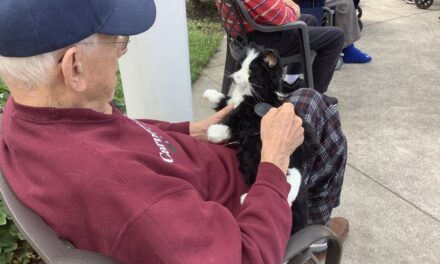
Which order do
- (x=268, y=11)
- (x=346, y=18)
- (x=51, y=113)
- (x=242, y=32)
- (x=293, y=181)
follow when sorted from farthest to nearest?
(x=346, y=18) < (x=242, y=32) < (x=268, y=11) < (x=293, y=181) < (x=51, y=113)

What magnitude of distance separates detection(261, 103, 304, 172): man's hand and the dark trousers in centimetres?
161

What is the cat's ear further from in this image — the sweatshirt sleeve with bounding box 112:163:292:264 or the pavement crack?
the pavement crack

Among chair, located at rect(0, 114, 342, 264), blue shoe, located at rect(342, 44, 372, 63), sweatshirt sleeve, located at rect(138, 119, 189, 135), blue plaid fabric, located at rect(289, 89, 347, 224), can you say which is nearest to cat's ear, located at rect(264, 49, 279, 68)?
blue plaid fabric, located at rect(289, 89, 347, 224)

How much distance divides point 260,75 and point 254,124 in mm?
264

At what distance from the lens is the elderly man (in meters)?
0.99

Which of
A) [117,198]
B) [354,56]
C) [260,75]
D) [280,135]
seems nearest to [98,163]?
[117,198]

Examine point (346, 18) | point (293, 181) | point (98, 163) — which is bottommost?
point (346, 18)

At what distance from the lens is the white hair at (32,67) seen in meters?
1.05

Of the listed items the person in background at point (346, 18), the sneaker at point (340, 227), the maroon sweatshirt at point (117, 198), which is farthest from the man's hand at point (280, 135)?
the person in background at point (346, 18)

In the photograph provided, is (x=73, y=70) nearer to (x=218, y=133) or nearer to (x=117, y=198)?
(x=117, y=198)

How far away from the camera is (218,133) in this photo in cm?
179

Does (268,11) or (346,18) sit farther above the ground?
(268,11)

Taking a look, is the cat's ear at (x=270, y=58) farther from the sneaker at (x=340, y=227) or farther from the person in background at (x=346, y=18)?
the person in background at (x=346, y=18)

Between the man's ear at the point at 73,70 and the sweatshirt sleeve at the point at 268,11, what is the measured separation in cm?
191
